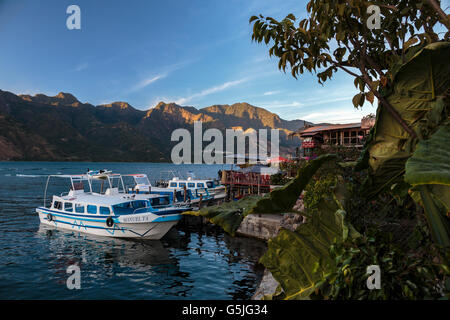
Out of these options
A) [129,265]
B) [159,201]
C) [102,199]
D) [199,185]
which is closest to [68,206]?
[102,199]

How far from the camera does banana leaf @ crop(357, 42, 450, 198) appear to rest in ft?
7.91

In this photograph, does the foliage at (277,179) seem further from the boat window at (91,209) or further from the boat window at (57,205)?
the boat window at (57,205)

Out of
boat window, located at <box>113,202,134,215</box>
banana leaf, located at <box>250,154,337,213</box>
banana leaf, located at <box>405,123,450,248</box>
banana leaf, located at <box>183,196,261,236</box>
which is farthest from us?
boat window, located at <box>113,202,134,215</box>

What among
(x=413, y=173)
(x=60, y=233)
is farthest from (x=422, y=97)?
(x=60, y=233)

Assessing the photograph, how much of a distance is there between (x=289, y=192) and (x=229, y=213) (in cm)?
71

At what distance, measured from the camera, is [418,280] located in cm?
227

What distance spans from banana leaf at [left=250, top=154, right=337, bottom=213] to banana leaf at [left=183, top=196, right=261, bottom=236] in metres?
0.17

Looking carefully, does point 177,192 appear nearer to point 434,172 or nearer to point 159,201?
point 159,201

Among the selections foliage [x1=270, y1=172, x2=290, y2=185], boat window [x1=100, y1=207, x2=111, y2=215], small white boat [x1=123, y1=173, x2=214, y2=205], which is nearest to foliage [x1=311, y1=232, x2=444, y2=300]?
boat window [x1=100, y1=207, x2=111, y2=215]

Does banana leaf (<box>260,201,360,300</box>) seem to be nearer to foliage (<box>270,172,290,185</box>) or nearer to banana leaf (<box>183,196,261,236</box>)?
banana leaf (<box>183,196,261,236</box>)

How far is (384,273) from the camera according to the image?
2.37 metres

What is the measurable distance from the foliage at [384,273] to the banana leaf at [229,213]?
1.02 m
